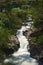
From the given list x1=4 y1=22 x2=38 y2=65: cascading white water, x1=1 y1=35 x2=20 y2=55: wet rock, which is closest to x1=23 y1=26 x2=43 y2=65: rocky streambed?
x1=4 y1=22 x2=38 y2=65: cascading white water

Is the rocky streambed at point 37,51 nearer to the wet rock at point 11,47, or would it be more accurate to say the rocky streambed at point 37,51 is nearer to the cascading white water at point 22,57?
the cascading white water at point 22,57

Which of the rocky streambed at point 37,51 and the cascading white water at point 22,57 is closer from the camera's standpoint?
the rocky streambed at point 37,51

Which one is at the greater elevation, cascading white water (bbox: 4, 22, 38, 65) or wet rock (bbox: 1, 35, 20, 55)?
wet rock (bbox: 1, 35, 20, 55)

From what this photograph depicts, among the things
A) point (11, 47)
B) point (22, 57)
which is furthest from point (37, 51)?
point (11, 47)

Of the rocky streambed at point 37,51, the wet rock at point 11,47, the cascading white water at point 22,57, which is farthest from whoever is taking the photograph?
the wet rock at point 11,47

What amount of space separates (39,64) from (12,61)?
2429 mm

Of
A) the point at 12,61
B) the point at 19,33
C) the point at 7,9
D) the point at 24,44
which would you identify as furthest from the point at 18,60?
the point at 7,9

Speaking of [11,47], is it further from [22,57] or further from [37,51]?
[37,51]

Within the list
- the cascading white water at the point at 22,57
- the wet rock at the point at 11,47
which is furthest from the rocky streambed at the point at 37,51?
the wet rock at the point at 11,47

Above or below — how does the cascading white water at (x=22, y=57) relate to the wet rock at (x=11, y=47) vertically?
below

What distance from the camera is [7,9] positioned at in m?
32.5

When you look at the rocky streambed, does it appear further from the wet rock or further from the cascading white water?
the wet rock

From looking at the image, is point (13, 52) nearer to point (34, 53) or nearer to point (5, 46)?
point (5, 46)

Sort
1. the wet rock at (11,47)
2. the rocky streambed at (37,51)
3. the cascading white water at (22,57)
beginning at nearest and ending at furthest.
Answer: the rocky streambed at (37,51), the cascading white water at (22,57), the wet rock at (11,47)
